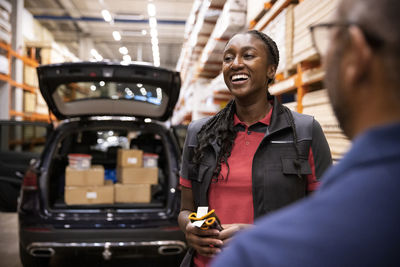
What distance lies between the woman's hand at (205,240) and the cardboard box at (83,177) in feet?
7.29

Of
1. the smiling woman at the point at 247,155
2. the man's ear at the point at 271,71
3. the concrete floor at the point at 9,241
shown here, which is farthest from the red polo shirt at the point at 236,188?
the concrete floor at the point at 9,241

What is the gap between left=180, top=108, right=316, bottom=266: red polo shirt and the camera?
1280 millimetres

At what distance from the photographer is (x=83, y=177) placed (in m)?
3.18

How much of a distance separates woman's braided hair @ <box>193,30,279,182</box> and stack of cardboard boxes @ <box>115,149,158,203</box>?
198cm

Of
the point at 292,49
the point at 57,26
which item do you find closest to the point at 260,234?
the point at 292,49

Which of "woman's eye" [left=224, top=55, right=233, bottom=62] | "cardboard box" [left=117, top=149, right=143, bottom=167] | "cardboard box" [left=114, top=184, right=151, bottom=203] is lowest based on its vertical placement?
"cardboard box" [left=114, top=184, right=151, bottom=203]

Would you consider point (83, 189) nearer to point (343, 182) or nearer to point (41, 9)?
point (343, 182)

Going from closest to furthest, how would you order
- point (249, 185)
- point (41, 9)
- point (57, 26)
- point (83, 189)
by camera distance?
point (249, 185) → point (83, 189) → point (41, 9) → point (57, 26)

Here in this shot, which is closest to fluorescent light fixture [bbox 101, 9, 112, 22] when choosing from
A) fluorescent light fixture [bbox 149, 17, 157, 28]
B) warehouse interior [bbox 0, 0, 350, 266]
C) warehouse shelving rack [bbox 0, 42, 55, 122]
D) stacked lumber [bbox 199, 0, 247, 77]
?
warehouse interior [bbox 0, 0, 350, 266]

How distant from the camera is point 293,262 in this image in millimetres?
410

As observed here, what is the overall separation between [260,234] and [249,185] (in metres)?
0.85

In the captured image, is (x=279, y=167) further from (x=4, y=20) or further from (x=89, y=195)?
(x=4, y=20)

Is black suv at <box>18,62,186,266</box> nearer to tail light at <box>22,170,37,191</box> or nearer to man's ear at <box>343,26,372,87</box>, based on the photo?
tail light at <box>22,170,37,191</box>

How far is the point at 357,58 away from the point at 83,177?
3089 mm
